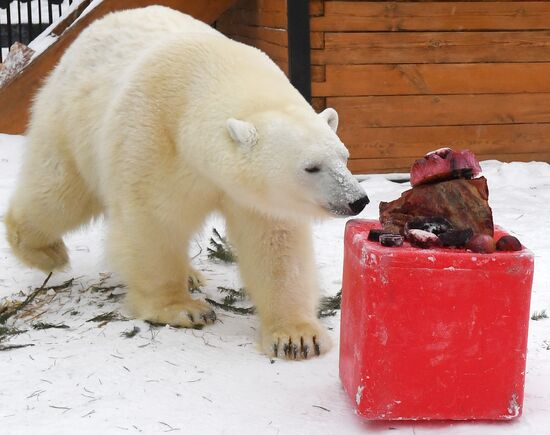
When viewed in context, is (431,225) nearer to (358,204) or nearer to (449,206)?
(449,206)

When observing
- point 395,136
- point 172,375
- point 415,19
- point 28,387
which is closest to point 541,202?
point 395,136

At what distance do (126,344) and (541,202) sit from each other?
11.9 ft

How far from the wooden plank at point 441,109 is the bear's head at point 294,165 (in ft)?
11.4

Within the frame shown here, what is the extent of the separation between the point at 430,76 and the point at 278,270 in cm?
362

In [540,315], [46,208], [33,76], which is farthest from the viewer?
[33,76]

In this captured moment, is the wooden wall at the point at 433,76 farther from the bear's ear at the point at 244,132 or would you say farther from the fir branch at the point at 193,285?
the bear's ear at the point at 244,132

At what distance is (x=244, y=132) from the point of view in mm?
3168

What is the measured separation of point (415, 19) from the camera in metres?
6.67

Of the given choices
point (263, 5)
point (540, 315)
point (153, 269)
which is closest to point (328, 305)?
point (153, 269)

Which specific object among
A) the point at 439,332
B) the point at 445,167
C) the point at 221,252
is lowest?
the point at 221,252

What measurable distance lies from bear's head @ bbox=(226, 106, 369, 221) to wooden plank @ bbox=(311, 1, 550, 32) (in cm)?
345

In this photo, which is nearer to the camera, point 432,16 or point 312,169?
point 312,169

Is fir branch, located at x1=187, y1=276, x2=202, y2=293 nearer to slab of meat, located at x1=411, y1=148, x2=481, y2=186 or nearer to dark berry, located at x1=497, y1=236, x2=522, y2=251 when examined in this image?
slab of meat, located at x1=411, y1=148, x2=481, y2=186

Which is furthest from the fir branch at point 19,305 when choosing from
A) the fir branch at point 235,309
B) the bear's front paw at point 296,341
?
the bear's front paw at point 296,341
